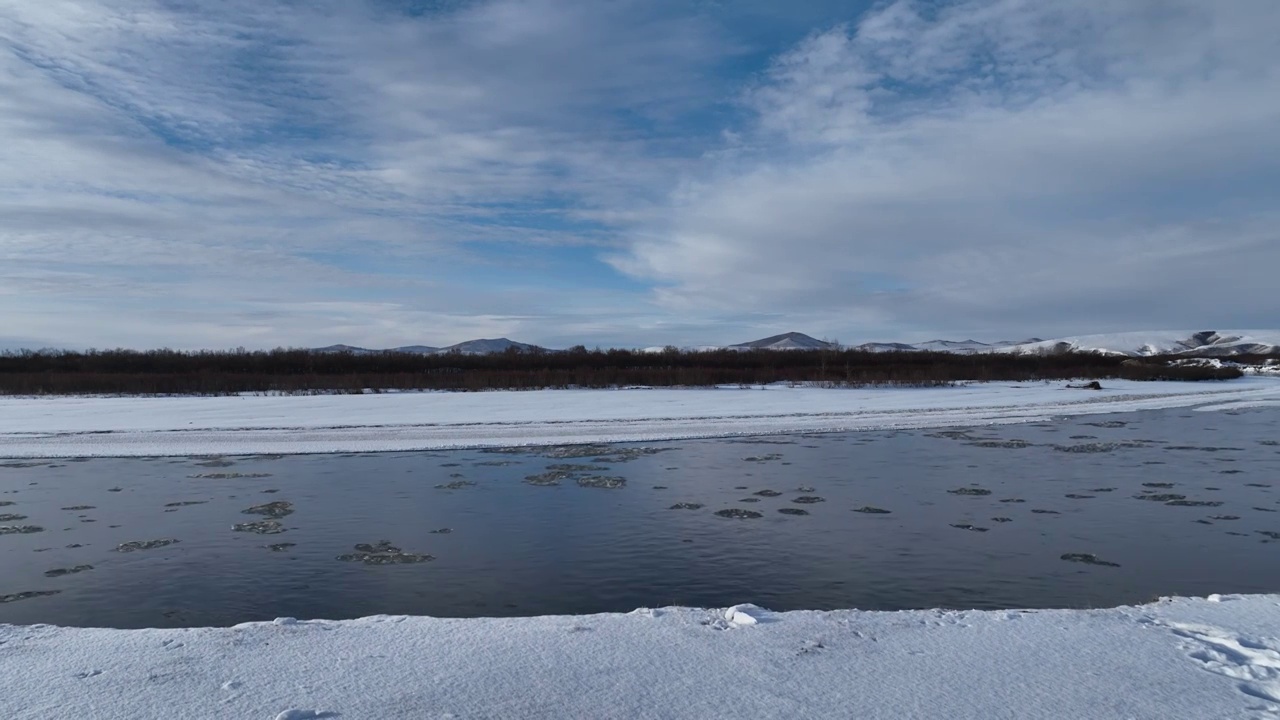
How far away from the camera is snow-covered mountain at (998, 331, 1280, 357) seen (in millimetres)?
97438

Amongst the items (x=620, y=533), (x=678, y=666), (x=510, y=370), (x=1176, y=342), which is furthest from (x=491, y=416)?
(x=1176, y=342)

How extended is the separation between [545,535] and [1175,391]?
30.6 meters

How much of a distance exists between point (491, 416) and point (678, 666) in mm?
16409

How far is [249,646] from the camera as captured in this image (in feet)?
14.3

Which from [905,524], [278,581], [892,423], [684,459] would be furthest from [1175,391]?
[278,581]

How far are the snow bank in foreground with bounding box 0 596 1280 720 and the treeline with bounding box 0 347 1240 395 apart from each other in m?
26.0

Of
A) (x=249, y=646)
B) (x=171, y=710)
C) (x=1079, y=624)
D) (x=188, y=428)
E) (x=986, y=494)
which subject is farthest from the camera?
(x=188, y=428)

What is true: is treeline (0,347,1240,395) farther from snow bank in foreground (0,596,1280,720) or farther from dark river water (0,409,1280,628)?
snow bank in foreground (0,596,1280,720)

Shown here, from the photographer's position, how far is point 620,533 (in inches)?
309

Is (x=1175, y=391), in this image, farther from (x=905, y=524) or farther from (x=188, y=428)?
(x=188, y=428)

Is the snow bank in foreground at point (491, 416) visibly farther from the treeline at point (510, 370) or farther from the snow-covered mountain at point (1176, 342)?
the snow-covered mountain at point (1176, 342)

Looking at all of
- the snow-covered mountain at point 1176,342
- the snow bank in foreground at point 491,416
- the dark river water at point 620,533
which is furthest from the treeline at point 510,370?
the snow-covered mountain at point 1176,342

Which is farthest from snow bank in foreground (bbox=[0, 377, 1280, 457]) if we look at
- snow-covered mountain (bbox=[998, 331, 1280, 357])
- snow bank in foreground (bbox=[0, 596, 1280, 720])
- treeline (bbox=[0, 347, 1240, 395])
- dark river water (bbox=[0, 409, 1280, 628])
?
snow-covered mountain (bbox=[998, 331, 1280, 357])

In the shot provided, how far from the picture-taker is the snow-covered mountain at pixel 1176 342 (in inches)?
3836
